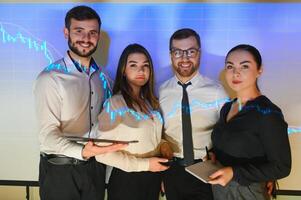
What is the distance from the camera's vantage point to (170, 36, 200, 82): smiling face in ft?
6.00

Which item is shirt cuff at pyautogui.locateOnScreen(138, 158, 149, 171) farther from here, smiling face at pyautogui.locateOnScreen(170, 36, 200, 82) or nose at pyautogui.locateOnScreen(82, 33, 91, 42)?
nose at pyautogui.locateOnScreen(82, 33, 91, 42)

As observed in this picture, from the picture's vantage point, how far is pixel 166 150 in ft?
5.97

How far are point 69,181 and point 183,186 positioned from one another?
2.20 feet

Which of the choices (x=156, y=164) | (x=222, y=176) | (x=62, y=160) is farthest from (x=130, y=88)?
(x=222, y=176)

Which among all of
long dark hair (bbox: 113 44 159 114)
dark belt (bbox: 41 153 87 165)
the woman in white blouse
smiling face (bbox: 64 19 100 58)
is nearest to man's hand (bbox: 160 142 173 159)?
the woman in white blouse

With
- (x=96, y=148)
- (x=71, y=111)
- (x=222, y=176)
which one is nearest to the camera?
(x=222, y=176)

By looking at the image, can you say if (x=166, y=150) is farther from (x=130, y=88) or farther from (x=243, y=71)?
(x=243, y=71)

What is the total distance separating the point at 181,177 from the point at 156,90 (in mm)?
587

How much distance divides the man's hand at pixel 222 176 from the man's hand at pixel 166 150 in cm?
41

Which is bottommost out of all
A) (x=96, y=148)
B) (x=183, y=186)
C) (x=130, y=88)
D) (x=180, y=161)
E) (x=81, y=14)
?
(x=183, y=186)

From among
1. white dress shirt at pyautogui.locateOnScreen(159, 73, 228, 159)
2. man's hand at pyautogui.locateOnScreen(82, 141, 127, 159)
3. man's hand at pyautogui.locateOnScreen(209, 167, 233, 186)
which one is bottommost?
man's hand at pyautogui.locateOnScreen(209, 167, 233, 186)

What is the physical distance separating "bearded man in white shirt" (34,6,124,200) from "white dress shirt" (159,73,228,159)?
1.49ft

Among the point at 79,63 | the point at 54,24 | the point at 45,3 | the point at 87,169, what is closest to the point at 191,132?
the point at 87,169

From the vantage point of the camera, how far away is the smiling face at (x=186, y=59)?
1829mm
